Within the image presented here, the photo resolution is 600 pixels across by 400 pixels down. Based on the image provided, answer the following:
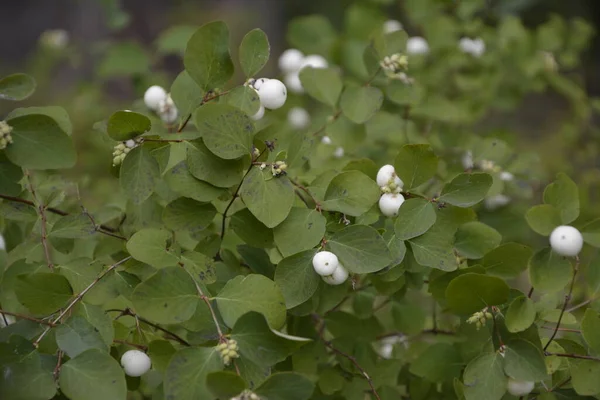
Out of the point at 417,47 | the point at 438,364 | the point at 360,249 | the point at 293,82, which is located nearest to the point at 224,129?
the point at 360,249

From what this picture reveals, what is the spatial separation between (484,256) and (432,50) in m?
0.75

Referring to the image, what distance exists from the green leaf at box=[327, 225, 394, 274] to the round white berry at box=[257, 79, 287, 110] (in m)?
0.17

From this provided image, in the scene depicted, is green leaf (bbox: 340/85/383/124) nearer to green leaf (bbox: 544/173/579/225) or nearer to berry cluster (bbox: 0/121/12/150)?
green leaf (bbox: 544/173/579/225)

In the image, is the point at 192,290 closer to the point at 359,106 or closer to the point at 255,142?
the point at 255,142

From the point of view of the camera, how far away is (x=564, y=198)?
710mm

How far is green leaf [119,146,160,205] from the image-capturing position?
0.63 meters

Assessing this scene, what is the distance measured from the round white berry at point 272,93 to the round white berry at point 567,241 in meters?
0.34

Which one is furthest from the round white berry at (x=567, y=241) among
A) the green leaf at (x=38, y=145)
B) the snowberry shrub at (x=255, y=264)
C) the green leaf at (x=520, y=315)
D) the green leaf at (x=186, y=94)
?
the green leaf at (x=38, y=145)

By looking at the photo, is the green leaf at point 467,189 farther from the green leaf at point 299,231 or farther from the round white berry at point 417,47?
the round white berry at point 417,47

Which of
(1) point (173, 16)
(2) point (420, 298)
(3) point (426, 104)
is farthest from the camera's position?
(1) point (173, 16)

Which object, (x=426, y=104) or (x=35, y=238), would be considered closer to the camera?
(x=35, y=238)

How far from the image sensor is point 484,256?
0.71 metres

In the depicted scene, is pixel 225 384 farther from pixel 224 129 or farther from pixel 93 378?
pixel 224 129

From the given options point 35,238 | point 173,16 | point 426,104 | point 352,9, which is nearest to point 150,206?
point 35,238
